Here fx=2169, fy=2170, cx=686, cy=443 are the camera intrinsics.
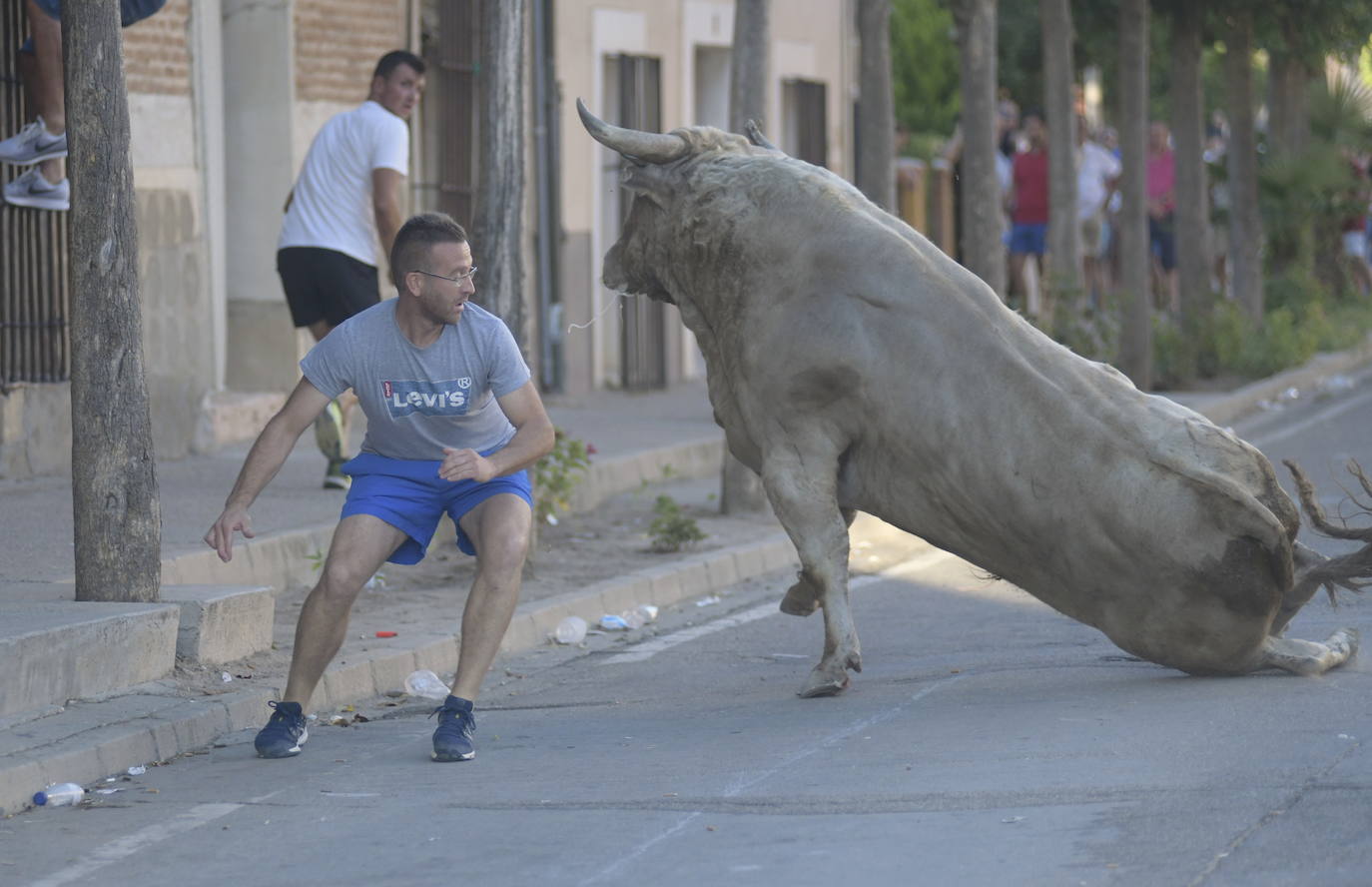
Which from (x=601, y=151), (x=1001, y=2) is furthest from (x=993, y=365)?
(x=1001, y=2)

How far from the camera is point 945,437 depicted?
699 centimetres

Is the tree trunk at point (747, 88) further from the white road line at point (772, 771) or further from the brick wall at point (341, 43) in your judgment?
the white road line at point (772, 771)

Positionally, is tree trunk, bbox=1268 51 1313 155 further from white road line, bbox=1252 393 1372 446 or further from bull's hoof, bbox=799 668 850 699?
bull's hoof, bbox=799 668 850 699

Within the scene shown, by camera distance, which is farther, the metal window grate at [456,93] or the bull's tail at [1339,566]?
the metal window grate at [456,93]

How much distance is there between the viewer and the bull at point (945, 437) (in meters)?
6.70

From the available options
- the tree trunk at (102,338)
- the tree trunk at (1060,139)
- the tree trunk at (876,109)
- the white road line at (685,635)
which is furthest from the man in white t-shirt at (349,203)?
the tree trunk at (1060,139)

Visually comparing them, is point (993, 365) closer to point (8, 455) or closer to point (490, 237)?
point (490, 237)

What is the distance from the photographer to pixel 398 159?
34.4 feet

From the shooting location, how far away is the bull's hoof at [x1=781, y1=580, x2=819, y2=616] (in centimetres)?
766

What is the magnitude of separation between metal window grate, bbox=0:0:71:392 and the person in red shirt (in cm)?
1260

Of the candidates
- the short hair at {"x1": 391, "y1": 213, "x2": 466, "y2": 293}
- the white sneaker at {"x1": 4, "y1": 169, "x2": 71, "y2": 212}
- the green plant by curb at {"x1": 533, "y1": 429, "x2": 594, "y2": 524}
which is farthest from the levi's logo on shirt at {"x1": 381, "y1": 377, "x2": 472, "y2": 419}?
the white sneaker at {"x1": 4, "y1": 169, "x2": 71, "y2": 212}

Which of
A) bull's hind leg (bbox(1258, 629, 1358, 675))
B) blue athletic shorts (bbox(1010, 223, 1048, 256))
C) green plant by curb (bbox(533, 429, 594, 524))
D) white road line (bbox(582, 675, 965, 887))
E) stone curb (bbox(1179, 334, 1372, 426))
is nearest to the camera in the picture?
white road line (bbox(582, 675, 965, 887))

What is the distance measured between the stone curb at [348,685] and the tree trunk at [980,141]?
5164 millimetres

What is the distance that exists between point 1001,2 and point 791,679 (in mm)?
28242
